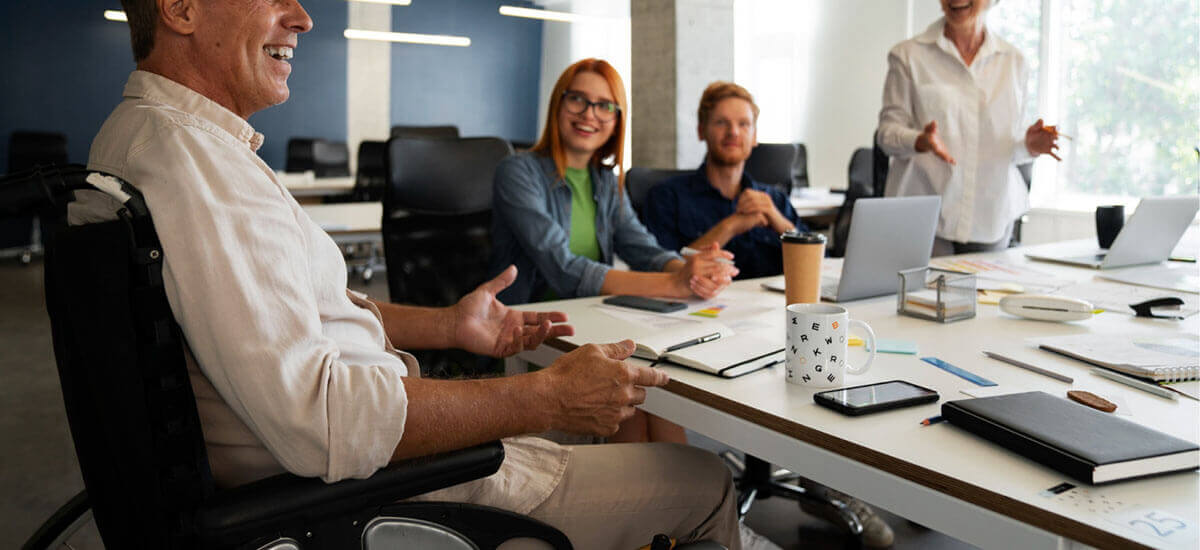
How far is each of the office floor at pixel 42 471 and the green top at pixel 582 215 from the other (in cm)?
91

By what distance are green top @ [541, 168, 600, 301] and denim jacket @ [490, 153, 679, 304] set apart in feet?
0.06

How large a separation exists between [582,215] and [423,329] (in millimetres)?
977

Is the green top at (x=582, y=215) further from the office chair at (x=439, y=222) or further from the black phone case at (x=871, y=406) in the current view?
the black phone case at (x=871, y=406)

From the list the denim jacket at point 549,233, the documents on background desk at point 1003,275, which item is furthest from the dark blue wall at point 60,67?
the documents on background desk at point 1003,275

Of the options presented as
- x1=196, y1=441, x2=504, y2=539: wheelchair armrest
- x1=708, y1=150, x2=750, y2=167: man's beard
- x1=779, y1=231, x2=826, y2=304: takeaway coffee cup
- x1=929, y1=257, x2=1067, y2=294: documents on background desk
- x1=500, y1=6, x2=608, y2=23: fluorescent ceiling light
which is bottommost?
x1=196, y1=441, x2=504, y2=539: wheelchair armrest

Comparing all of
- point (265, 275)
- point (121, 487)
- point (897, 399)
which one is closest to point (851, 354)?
point (897, 399)

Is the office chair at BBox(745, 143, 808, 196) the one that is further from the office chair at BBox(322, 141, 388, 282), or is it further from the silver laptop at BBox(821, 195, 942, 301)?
the office chair at BBox(322, 141, 388, 282)

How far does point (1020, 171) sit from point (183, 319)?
3.08 m

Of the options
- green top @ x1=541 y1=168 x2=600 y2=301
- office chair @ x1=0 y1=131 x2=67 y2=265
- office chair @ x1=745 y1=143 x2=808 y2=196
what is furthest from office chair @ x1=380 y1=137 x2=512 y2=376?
office chair @ x1=0 y1=131 x2=67 y2=265

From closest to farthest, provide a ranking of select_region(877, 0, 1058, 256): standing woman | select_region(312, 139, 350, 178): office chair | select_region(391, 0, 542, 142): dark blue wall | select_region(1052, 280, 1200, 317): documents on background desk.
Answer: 1. select_region(1052, 280, 1200, 317): documents on background desk
2. select_region(877, 0, 1058, 256): standing woman
3. select_region(312, 139, 350, 178): office chair
4. select_region(391, 0, 542, 142): dark blue wall

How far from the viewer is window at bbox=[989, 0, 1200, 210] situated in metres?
5.60

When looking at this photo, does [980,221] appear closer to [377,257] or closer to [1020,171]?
[1020,171]

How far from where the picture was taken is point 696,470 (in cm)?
135

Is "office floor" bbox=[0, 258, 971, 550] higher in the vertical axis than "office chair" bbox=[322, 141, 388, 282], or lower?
lower
